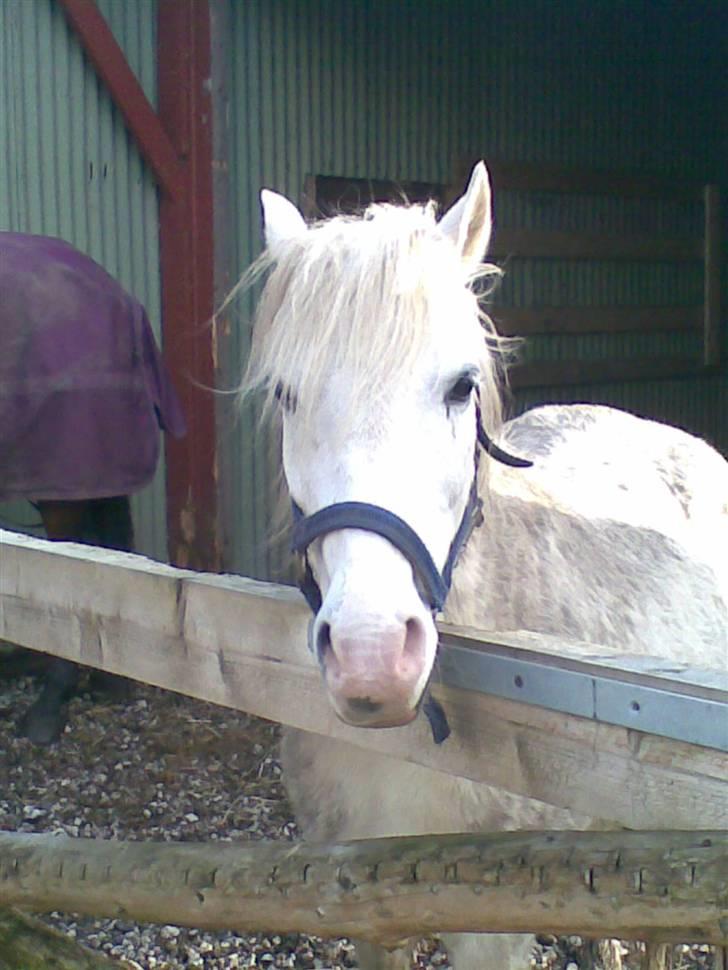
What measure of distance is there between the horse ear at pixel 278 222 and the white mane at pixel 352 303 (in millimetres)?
151

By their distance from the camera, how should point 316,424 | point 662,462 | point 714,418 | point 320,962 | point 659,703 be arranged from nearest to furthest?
point 659,703 → point 316,424 → point 320,962 → point 662,462 → point 714,418

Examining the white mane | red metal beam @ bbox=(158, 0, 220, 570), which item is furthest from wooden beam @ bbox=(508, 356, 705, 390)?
the white mane

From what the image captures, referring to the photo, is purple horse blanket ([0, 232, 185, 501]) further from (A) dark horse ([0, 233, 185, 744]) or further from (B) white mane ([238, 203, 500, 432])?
(B) white mane ([238, 203, 500, 432])

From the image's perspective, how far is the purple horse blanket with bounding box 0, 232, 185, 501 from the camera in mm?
3896

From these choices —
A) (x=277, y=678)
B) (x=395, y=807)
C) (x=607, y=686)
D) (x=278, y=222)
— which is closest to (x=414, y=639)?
(x=607, y=686)

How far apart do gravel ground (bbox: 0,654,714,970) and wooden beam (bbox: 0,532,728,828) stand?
3.69 ft

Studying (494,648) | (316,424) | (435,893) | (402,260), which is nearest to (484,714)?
(494,648)

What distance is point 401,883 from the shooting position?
1.24 metres

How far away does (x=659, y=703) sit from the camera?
108 centimetres

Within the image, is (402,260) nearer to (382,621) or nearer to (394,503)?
(394,503)

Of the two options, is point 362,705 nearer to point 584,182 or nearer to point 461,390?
point 461,390

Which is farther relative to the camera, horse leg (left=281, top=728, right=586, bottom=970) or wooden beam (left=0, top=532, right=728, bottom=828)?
horse leg (left=281, top=728, right=586, bottom=970)

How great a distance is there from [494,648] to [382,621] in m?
0.17

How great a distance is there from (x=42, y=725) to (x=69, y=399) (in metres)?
1.16
